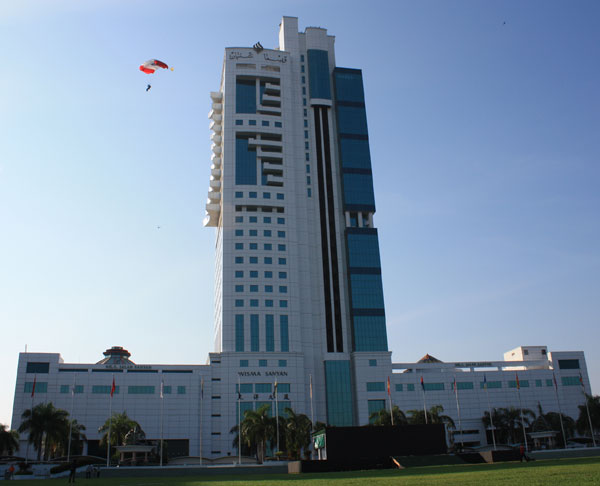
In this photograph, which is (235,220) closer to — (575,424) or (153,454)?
(153,454)

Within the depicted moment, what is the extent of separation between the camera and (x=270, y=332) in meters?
126

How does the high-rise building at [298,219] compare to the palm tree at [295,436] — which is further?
the high-rise building at [298,219]

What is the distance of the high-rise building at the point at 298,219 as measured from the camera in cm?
12688

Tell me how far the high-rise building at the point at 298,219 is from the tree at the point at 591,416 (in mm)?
40983

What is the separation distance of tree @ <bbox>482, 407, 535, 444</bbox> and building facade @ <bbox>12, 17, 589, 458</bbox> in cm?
418

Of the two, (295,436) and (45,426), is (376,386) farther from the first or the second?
(45,426)

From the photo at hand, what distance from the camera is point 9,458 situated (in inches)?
3748

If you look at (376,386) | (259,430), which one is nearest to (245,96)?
(376,386)

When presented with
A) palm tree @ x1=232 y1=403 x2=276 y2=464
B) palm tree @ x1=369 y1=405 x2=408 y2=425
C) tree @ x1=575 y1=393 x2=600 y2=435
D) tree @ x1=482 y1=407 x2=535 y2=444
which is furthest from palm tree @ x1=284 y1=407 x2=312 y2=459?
tree @ x1=575 y1=393 x2=600 y2=435

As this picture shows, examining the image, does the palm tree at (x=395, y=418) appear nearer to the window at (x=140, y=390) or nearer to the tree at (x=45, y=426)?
the window at (x=140, y=390)

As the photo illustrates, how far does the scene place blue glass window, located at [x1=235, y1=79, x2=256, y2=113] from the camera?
479ft

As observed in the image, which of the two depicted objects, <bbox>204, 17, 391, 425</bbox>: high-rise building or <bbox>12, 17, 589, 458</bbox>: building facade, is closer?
<bbox>12, 17, 589, 458</bbox>: building facade

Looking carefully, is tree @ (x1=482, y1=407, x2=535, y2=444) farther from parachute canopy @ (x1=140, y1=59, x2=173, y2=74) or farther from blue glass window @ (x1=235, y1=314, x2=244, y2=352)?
parachute canopy @ (x1=140, y1=59, x2=173, y2=74)

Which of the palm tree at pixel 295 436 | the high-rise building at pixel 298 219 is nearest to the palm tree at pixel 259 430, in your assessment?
the palm tree at pixel 295 436
